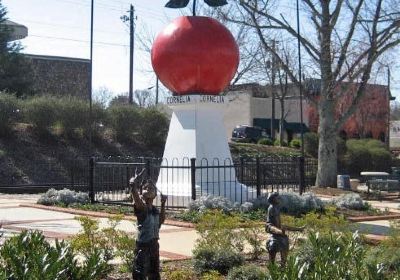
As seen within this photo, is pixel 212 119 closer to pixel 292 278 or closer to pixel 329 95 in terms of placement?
pixel 329 95

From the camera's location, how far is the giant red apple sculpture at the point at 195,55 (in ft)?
55.8

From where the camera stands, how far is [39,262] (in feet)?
18.8

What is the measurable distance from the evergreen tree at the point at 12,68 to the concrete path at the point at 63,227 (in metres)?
23.1

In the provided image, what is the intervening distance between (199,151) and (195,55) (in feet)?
7.99

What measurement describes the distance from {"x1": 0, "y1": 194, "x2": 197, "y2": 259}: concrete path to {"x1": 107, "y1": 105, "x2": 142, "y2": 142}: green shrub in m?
18.4

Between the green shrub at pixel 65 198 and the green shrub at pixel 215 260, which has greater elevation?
the green shrub at pixel 65 198

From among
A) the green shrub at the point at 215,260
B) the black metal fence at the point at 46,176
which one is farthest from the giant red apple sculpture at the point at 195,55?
the black metal fence at the point at 46,176

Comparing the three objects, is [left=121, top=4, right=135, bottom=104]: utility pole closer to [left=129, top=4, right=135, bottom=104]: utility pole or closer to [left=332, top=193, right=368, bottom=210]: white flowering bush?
[left=129, top=4, right=135, bottom=104]: utility pole

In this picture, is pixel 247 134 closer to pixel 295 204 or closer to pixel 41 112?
pixel 41 112

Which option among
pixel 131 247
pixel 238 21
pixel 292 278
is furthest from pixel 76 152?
pixel 292 278

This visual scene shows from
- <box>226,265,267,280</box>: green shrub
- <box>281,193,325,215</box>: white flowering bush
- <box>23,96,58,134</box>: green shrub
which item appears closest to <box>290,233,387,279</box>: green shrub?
<box>226,265,267,280</box>: green shrub

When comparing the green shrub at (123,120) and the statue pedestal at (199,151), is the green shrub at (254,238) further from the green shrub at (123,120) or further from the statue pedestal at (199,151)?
the green shrub at (123,120)

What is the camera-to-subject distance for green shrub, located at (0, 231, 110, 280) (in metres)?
5.59

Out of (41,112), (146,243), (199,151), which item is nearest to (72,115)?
(41,112)
